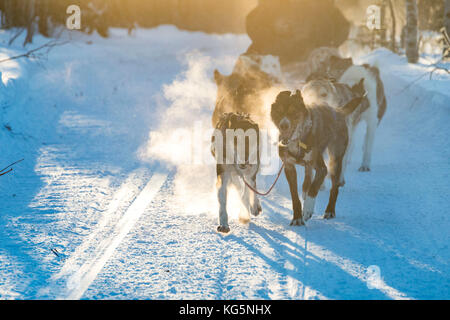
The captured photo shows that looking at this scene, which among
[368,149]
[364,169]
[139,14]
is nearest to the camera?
[364,169]

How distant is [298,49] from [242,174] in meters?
17.5

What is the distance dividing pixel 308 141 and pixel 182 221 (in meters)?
1.54

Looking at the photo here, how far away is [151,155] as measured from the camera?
872 cm

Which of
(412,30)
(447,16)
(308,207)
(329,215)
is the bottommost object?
(329,215)

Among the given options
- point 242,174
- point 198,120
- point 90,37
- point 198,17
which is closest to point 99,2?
point 90,37

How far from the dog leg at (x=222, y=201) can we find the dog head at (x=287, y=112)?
724 mm

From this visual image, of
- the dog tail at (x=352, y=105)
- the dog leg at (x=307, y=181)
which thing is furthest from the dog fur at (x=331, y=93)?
the dog leg at (x=307, y=181)

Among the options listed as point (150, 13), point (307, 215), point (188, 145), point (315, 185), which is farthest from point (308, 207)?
point (150, 13)

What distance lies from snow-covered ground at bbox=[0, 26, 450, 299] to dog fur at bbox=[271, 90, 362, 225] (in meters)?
0.32

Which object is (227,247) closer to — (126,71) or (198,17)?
(126,71)

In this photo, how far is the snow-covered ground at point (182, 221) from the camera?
414 centimetres

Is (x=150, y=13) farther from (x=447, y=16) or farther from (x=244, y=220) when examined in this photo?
(x=244, y=220)

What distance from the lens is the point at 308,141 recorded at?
17.2ft

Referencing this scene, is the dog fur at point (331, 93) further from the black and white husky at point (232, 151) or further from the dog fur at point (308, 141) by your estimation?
the black and white husky at point (232, 151)
